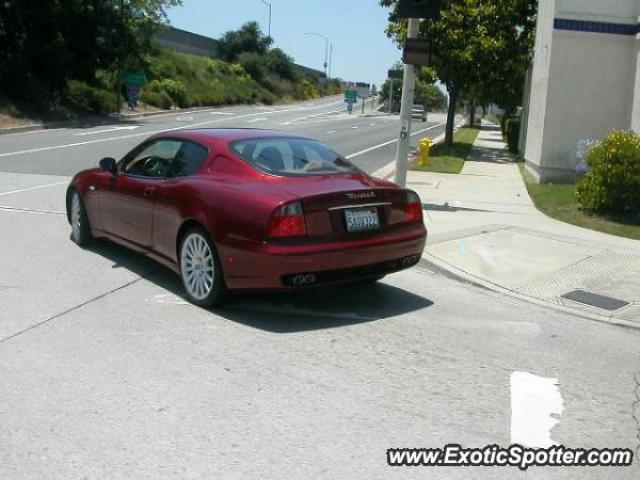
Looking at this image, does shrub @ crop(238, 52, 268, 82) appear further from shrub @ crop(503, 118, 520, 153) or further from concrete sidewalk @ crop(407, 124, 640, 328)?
concrete sidewalk @ crop(407, 124, 640, 328)

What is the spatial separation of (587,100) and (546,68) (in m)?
1.24

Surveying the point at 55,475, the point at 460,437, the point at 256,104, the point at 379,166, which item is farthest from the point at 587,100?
the point at 256,104

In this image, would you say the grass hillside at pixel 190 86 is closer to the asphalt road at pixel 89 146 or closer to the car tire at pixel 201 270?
the asphalt road at pixel 89 146

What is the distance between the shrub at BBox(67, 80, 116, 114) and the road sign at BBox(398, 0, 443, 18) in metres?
28.5

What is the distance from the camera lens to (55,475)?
3.48 m

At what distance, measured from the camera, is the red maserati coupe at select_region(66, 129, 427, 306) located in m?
5.67

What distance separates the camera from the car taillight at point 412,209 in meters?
6.46

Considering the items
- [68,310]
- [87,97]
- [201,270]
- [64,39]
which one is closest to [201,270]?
[201,270]

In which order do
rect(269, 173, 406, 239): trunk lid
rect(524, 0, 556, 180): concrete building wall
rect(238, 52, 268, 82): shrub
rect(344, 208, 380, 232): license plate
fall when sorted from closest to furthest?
rect(269, 173, 406, 239): trunk lid → rect(344, 208, 380, 232): license plate → rect(524, 0, 556, 180): concrete building wall → rect(238, 52, 268, 82): shrub

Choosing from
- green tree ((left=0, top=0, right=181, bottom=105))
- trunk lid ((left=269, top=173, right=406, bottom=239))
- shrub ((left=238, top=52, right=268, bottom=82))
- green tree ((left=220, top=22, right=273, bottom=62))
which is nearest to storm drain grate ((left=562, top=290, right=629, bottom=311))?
trunk lid ((left=269, top=173, right=406, bottom=239))

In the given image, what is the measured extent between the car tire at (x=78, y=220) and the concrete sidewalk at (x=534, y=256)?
365cm

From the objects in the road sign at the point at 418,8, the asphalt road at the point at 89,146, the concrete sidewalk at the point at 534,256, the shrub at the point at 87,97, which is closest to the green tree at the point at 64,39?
the shrub at the point at 87,97

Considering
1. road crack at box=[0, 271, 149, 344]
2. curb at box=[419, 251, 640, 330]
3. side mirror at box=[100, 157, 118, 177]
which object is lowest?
road crack at box=[0, 271, 149, 344]

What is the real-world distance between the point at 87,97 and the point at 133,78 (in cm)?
467
